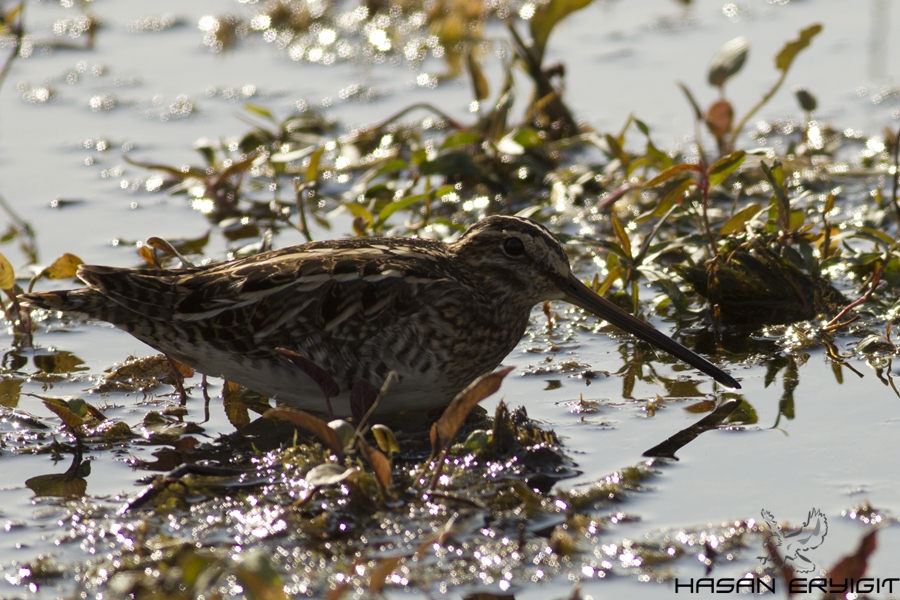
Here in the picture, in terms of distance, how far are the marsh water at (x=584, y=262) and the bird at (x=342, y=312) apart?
35 centimetres

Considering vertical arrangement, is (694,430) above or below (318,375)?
below

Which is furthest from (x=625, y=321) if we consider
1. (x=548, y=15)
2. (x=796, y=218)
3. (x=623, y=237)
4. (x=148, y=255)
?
(x=548, y=15)

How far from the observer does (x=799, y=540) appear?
4.15m

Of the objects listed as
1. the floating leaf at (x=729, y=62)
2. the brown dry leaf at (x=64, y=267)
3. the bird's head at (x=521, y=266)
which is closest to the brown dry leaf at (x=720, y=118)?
the floating leaf at (x=729, y=62)

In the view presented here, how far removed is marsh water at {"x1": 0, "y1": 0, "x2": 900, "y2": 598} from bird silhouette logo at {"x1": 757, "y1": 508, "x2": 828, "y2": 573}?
0.12ft

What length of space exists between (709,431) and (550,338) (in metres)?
1.37

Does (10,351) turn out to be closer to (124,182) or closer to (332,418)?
(332,418)

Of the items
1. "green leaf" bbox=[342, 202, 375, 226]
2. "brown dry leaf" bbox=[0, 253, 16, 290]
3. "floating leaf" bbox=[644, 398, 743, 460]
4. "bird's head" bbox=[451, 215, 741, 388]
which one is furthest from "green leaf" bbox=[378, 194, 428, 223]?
"floating leaf" bbox=[644, 398, 743, 460]

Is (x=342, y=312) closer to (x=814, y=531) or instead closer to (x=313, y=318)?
(x=313, y=318)

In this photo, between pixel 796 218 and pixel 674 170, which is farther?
pixel 796 218

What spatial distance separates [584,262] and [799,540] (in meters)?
3.31

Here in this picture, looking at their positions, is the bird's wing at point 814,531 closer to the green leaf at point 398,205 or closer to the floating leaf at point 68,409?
the floating leaf at point 68,409

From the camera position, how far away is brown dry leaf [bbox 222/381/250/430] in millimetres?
5504

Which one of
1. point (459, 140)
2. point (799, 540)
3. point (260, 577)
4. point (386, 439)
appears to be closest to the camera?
point (260, 577)
